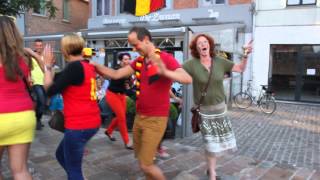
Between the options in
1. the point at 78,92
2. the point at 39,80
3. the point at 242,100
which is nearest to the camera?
the point at 78,92

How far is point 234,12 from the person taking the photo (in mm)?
16938

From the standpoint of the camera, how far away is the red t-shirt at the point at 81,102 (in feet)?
10.0

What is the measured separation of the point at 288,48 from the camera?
621 inches

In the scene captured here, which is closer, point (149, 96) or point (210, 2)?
point (149, 96)

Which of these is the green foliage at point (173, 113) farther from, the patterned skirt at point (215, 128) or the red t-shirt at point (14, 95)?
the red t-shirt at point (14, 95)

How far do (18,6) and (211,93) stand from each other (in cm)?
279

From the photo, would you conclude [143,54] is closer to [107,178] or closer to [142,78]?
[142,78]

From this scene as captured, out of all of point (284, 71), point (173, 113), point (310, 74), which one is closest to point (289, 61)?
point (284, 71)

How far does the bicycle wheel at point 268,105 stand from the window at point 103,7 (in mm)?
12440

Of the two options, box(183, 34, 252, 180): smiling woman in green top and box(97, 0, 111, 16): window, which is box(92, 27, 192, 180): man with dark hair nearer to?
box(183, 34, 252, 180): smiling woman in green top

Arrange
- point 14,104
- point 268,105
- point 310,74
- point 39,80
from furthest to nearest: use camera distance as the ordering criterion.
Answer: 1. point 310,74
2. point 268,105
3. point 39,80
4. point 14,104

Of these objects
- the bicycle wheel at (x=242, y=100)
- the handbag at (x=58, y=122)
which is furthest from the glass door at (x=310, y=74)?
the handbag at (x=58, y=122)

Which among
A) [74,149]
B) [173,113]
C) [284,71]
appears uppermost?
[284,71]

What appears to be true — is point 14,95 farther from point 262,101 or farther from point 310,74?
point 310,74
